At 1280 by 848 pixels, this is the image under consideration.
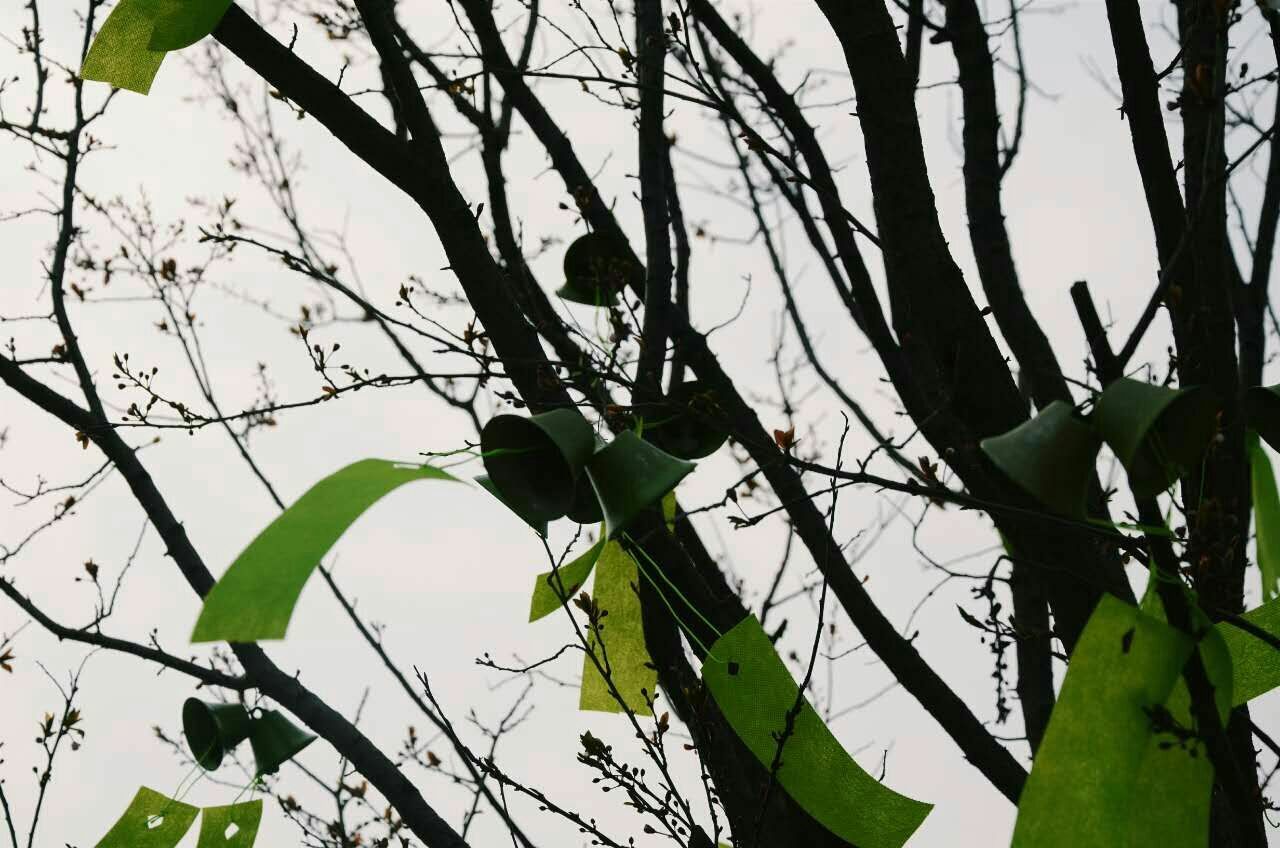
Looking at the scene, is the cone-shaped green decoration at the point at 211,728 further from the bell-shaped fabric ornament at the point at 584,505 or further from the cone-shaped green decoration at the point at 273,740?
the bell-shaped fabric ornament at the point at 584,505

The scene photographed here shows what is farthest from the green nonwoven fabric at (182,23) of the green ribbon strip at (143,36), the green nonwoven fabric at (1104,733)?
the green nonwoven fabric at (1104,733)

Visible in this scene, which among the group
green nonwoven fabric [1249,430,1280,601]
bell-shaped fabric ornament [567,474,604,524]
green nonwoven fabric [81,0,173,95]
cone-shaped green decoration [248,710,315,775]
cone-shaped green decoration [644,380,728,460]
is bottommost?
green nonwoven fabric [1249,430,1280,601]

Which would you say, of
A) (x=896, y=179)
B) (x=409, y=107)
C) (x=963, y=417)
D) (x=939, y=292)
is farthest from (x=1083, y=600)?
A: (x=409, y=107)

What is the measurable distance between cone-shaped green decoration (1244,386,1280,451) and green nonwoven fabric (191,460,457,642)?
49 centimetres

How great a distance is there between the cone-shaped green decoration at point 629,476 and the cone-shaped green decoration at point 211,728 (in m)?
0.89

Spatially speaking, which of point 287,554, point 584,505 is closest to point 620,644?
point 584,505

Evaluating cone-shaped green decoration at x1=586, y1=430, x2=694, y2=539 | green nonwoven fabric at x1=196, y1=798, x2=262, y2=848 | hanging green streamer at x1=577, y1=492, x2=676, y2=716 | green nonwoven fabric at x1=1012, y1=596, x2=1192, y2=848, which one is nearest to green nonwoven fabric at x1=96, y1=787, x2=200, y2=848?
green nonwoven fabric at x1=196, y1=798, x2=262, y2=848

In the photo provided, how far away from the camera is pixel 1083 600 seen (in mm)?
938

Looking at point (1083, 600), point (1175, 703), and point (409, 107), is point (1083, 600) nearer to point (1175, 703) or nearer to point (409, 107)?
point (1175, 703)

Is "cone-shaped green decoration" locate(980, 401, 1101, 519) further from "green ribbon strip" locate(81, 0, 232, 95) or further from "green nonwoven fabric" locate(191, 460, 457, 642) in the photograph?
"green ribbon strip" locate(81, 0, 232, 95)

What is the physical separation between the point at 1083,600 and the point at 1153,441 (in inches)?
15.6

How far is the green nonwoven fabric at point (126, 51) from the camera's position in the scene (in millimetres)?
899

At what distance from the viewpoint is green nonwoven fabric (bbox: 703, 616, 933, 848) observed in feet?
2.66

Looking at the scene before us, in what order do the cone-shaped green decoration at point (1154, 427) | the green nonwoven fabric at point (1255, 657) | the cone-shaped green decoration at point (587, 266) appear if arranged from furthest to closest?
1. the cone-shaped green decoration at point (587, 266)
2. the green nonwoven fabric at point (1255, 657)
3. the cone-shaped green decoration at point (1154, 427)
